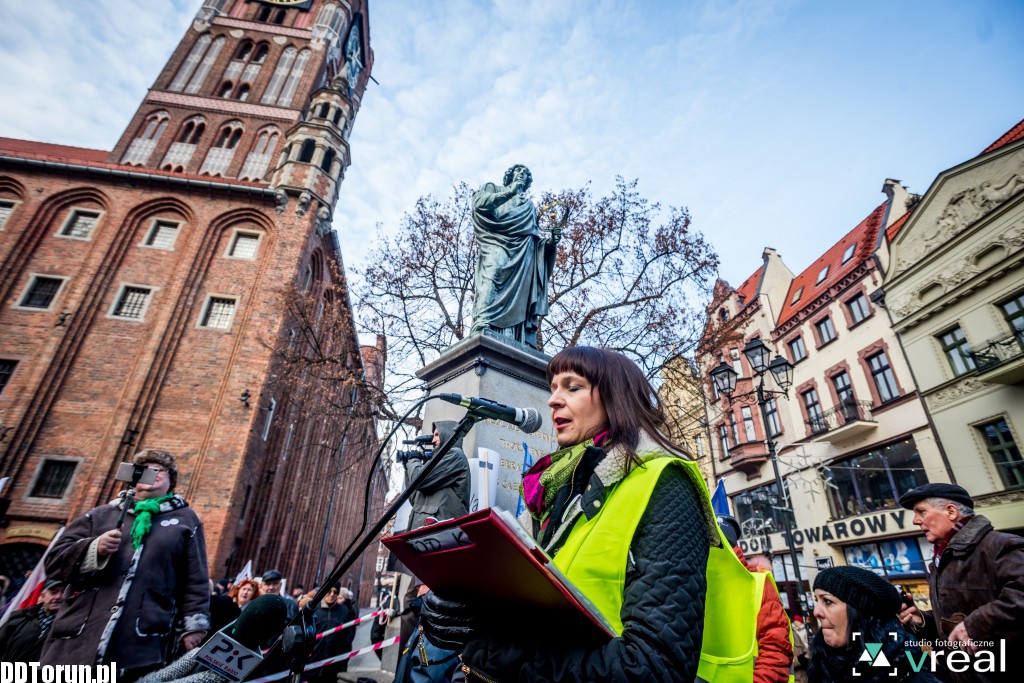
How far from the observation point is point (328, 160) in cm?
2292

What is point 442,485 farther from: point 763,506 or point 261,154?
point 261,154

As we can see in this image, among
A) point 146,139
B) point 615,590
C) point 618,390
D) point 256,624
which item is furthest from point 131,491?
point 146,139

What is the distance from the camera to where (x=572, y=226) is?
547 inches

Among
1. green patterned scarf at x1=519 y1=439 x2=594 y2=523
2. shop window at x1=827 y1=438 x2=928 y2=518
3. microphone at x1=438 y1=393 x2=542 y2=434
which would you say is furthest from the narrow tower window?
shop window at x1=827 y1=438 x2=928 y2=518

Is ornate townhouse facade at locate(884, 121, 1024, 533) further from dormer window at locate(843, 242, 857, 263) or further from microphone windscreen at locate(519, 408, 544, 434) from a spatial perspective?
microphone windscreen at locate(519, 408, 544, 434)

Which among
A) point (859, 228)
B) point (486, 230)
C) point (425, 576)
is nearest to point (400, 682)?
point (425, 576)

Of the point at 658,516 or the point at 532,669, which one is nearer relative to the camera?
the point at 532,669

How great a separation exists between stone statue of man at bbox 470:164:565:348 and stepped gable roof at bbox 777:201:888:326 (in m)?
18.3

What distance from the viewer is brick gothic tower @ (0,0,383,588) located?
14.6m

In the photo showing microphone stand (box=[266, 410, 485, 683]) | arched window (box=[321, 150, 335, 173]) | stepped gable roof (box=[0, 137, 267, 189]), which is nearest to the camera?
microphone stand (box=[266, 410, 485, 683])

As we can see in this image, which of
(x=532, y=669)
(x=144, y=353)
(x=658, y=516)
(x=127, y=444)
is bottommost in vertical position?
(x=532, y=669)

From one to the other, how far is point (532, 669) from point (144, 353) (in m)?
19.9

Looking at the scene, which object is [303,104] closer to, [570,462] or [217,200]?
[217,200]

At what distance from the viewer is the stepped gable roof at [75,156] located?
19766 millimetres
